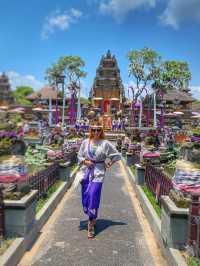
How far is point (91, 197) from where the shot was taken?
20.5 ft

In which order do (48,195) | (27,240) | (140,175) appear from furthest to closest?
1. (140,175)
2. (48,195)
3. (27,240)

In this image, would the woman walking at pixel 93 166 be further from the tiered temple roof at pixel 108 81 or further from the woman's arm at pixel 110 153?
the tiered temple roof at pixel 108 81

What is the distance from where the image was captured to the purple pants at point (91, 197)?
6.23 m

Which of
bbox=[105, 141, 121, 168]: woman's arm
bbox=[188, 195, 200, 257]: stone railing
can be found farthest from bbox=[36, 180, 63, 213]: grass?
bbox=[188, 195, 200, 257]: stone railing

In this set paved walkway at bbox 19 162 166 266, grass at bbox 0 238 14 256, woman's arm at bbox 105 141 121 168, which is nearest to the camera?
grass at bbox 0 238 14 256

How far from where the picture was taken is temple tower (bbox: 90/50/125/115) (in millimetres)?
61969

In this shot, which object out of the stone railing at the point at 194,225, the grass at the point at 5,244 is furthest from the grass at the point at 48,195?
the stone railing at the point at 194,225

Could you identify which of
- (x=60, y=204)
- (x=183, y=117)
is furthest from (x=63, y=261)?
(x=183, y=117)

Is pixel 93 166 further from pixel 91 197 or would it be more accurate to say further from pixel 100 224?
pixel 100 224

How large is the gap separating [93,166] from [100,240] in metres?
1.21

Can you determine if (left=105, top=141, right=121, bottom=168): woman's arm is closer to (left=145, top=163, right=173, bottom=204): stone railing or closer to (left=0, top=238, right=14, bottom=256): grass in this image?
(left=145, top=163, right=173, bottom=204): stone railing

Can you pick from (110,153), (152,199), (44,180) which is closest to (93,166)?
(110,153)

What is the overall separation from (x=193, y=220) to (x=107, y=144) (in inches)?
89.2

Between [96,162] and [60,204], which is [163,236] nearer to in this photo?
[96,162]
